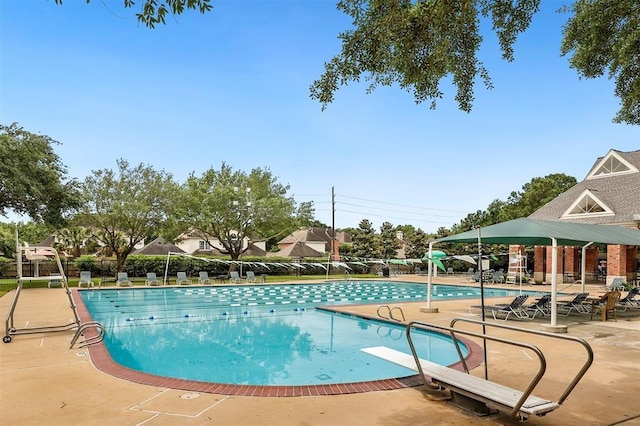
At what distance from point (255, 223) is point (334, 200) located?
11.9m

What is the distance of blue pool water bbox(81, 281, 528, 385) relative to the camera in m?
8.62

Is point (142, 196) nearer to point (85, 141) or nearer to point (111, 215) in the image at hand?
point (111, 215)

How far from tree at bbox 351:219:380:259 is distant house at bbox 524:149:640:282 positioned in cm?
1413

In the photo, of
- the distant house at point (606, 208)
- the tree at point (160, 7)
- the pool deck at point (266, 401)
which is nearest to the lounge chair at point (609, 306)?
the pool deck at point (266, 401)

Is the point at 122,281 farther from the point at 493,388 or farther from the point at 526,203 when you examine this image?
Answer: the point at 526,203

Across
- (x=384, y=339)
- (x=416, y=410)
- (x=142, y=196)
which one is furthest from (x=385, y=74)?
(x=142, y=196)

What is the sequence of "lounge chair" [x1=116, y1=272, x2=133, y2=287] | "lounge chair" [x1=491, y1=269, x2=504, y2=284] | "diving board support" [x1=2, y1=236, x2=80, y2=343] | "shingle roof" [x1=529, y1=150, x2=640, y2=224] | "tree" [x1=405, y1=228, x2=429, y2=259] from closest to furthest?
"diving board support" [x1=2, y1=236, x2=80, y2=343], "lounge chair" [x1=116, y1=272, x2=133, y2=287], "shingle roof" [x1=529, y1=150, x2=640, y2=224], "lounge chair" [x1=491, y1=269, x2=504, y2=284], "tree" [x1=405, y1=228, x2=429, y2=259]

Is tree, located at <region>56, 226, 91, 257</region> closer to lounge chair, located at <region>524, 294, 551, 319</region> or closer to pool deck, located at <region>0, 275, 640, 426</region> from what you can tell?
pool deck, located at <region>0, 275, 640, 426</region>

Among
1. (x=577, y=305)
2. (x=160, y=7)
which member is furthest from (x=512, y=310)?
(x=160, y=7)

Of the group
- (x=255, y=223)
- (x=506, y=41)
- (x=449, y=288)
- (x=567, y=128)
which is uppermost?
(x=567, y=128)

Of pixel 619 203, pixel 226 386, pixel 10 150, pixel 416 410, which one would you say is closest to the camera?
pixel 416 410

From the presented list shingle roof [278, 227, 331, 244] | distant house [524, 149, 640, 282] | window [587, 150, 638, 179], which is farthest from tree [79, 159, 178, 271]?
window [587, 150, 638, 179]

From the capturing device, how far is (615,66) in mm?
7430

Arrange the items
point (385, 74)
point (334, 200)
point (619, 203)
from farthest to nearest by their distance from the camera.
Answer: point (334, 200), point (619, 203), point (385, 74)
